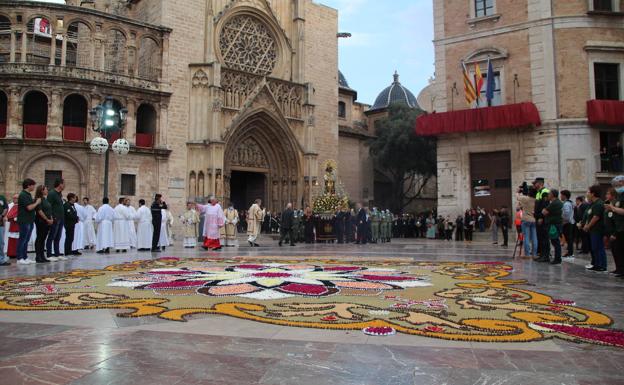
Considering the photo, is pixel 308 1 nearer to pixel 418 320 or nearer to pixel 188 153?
pixel 188 153

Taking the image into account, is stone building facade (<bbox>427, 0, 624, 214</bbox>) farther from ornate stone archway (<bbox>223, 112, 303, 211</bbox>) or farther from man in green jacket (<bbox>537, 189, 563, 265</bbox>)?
man in green jacket (<bbox>537, 189, 563, 265</bbox>)

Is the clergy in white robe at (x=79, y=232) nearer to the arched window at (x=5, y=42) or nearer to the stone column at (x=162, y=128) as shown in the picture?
the stone column at (x=162, y=128)

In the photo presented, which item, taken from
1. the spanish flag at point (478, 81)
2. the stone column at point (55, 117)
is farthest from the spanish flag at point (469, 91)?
the stone column at point (55, 117)

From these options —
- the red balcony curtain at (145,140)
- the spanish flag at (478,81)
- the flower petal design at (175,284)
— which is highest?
Result: the spanish flag at (478,81)

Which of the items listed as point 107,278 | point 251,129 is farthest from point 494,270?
point 251,129

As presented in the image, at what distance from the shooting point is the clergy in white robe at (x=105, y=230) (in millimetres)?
15203

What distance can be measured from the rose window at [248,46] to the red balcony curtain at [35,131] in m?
10.6

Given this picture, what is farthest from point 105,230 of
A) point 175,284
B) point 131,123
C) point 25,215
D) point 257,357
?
point 257,357

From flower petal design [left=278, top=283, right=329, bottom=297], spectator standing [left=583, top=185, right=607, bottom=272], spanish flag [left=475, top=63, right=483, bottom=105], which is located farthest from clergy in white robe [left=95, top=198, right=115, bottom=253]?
spanish flag [left=475, top=63, right=483, bottom=105]

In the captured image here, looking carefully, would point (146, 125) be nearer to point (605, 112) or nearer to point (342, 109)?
point (342, 109)

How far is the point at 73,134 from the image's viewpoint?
25.5m

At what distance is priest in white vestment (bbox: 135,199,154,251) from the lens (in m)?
16.3

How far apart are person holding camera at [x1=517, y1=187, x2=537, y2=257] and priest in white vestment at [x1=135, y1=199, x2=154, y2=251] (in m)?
11.1

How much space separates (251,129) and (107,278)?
23.8 metres
